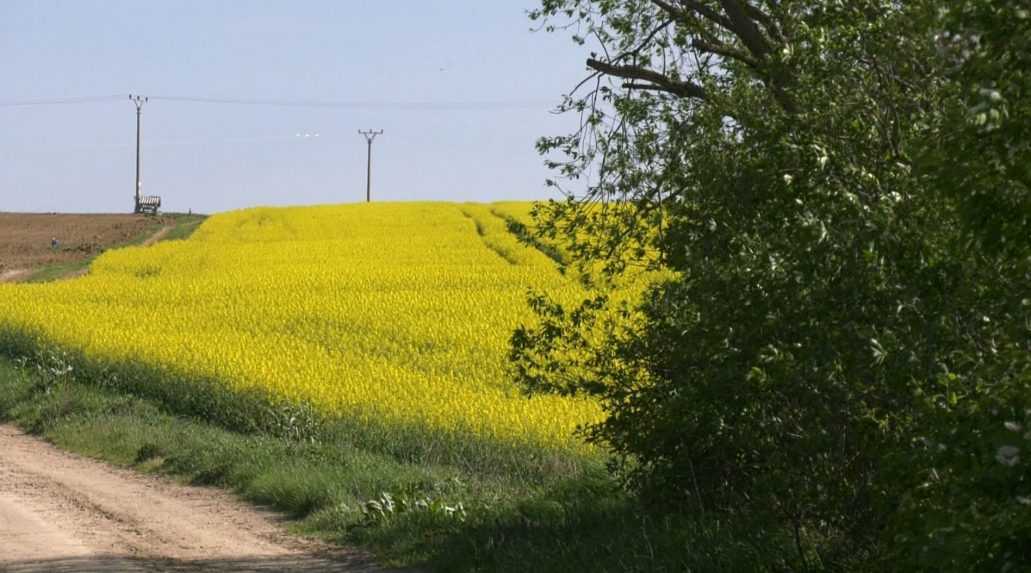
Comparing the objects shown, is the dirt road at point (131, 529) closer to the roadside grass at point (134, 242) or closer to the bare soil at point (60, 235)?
the roadside grass at point (134, 242)

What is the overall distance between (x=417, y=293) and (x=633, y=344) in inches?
920

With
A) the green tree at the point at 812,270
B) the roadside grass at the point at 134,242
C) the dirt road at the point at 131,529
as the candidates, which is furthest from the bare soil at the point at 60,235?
the green tree at the point at 812,270

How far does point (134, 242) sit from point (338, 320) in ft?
114

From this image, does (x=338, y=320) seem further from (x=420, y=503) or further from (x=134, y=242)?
(x=134, y=242)

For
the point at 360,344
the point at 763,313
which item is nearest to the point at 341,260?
the point at 360,344

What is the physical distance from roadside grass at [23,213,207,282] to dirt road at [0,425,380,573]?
33063 millimetres

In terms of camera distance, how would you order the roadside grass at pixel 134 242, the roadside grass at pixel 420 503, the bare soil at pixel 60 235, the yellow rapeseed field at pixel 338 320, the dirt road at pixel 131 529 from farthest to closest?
the bare soil at pixel 60 235
the roadside grass at pixel 134 242
the yellow rapeseed field at pixel 338 320
the dirt road at pixel 131 529
the roadside grass at pixel 420 503

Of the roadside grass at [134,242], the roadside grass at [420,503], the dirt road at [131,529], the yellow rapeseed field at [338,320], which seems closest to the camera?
the roadside grass at [420,503]

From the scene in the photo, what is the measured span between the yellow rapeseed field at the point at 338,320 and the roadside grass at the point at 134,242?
2.16 metres

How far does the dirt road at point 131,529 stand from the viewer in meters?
12.2

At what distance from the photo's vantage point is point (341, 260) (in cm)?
4759

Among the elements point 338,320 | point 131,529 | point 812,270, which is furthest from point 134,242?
point 812,270

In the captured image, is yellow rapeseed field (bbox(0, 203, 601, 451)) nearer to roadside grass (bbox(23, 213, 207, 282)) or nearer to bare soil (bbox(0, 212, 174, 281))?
roadside grass (bbox(23, 213, 207, 282))

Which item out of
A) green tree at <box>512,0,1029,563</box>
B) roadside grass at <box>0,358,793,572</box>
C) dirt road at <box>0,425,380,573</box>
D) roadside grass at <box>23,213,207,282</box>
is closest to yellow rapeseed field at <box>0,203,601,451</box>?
roadside grass at <box>0,358,793,572</box>
